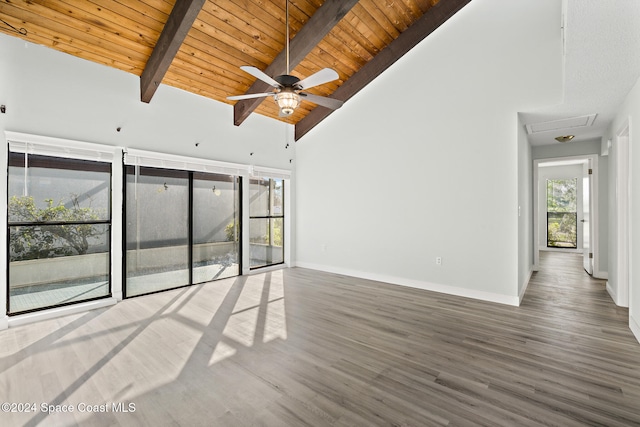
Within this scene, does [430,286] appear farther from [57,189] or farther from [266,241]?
[57,189]

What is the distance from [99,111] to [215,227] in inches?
90.8

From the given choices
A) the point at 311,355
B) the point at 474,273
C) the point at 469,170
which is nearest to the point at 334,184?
the point at 469,170

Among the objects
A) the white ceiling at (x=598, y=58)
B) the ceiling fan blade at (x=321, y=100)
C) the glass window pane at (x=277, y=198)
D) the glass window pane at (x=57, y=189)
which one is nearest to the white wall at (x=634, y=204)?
the white ceiling at (x=598, y=58)

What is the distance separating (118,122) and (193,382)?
3.54 m

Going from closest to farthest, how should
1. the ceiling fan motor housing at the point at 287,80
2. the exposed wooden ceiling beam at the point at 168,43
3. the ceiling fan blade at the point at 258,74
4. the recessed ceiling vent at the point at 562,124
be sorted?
the ceiling fan blade at the point at 258,74, the ceiling fan motor housing at the point at 287,80, the exposed wooden ceiling beam at the point at 168,43, the recessed ceiling vent at the point at 562,124

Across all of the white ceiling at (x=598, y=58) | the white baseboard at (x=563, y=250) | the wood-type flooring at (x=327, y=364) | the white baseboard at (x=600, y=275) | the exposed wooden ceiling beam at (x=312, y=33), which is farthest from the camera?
the white baseboard at (x=563, y=250)

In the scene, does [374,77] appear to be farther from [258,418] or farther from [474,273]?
[258,418]

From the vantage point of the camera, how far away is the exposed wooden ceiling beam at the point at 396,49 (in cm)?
439

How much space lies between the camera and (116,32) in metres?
3.56

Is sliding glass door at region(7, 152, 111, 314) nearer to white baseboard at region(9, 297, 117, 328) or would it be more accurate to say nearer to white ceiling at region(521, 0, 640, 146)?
white baseboard at region(9, 297, 117, 328)

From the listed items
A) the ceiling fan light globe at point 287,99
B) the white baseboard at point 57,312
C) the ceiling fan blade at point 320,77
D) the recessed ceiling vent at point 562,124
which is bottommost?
the white baseboard at point 57,312

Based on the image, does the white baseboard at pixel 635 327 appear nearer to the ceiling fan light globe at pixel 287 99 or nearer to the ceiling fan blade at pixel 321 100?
the ceiling fan blade at pixel 321 100

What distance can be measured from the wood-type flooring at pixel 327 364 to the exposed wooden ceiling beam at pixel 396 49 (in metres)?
3.59

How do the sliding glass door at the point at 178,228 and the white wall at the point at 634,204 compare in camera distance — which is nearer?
the white wall at the point at 634,204
